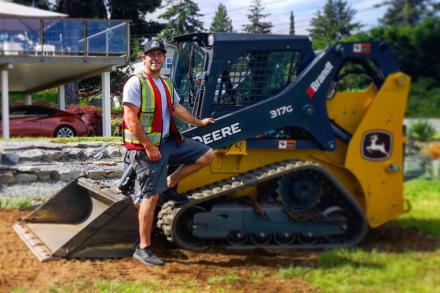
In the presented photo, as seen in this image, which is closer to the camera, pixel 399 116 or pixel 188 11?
pixel 399 116

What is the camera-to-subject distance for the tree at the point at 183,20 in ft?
26.9

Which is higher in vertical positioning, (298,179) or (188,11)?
(188,11)

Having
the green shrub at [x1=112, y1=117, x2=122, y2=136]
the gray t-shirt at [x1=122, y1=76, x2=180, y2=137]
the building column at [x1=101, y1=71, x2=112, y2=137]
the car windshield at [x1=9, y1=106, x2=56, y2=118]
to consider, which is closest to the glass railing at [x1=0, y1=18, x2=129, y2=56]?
the car windshield at [x1=9, y1=106, x2=56, y2=118]

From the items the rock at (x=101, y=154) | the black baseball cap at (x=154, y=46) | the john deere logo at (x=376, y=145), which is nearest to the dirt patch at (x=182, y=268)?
the john deere logo at (x=376, y=145)

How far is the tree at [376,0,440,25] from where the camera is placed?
13.8 ft

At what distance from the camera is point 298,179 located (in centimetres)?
598

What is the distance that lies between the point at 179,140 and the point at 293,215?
1210 millimetres

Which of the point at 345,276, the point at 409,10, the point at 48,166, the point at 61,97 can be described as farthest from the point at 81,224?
the point at 61,97

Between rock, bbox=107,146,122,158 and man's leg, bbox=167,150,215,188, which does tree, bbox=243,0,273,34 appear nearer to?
man's leg, bbox=167,150,215,188

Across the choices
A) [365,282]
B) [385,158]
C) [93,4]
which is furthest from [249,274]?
[93,4]

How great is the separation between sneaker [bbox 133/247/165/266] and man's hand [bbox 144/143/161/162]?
73 cm

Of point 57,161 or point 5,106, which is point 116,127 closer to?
point 57,161

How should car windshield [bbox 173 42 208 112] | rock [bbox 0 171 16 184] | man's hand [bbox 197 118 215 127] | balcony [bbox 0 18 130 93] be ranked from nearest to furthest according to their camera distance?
1. man's hand [bbox 197 118 215 127]
2. car windshield [bbox 173 42 208 112]
3. rock [bbox 0 171 16 184]
4. balcony [bbox 0 18 130 93]

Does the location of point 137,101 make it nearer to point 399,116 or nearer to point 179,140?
point 179,140
